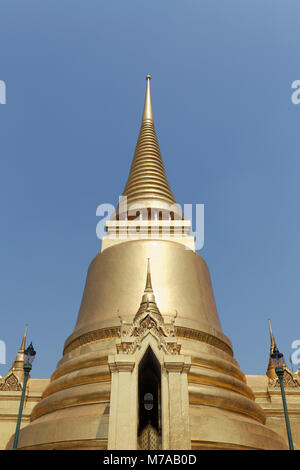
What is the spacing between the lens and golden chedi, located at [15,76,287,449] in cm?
918

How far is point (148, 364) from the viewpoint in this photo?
10.3m

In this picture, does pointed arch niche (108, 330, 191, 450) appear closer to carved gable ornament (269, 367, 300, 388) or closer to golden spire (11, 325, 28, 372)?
carved gable ornament (269, 367, 300, 388)

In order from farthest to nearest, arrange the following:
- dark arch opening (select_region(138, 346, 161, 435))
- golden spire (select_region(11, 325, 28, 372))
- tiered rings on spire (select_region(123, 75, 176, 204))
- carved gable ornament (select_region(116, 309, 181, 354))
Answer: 1. tiered rings on spire (select_region(123, 75, 176, 204))
2. golden spire (select_region(11, 325, 28, 372))
3. carved gable ornament (select_region(116, 309, 181, 354))
4. dark arch opening (select_region(138, 346, 161, 435))

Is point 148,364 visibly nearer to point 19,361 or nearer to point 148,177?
point 19,361

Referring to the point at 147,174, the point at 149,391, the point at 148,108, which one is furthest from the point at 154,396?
the point at 148,108

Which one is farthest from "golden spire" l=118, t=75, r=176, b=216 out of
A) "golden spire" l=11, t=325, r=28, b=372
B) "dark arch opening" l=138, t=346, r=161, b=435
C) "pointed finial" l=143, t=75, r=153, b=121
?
"dark arch opening" l=138, t=346, r=161, b=435

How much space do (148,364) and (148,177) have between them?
41.6 feet

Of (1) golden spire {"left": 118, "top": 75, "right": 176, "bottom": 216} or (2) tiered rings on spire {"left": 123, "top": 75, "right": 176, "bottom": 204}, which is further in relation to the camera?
(2) tiered rings on spire {"left": 123, "top": 75, "right": 176, "bottom": 204}

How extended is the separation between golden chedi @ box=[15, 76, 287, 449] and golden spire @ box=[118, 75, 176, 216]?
1.84ft

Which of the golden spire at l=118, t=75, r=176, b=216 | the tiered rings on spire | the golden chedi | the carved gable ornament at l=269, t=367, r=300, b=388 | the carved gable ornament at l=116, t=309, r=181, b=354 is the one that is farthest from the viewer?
the tiered rings on spire

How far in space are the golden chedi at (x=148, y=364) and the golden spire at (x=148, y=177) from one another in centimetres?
56
